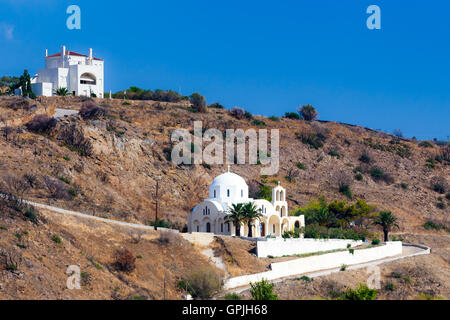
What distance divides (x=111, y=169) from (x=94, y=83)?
77.3 ft

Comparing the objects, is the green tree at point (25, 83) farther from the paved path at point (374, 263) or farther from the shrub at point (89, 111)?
the paved path at point (374, 263)

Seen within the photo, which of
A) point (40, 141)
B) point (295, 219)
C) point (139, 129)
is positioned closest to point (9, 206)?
point (40, 141)

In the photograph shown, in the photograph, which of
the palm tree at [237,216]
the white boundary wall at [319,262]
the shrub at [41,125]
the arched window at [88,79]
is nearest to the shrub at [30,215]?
the white boundary wall at [319,262]

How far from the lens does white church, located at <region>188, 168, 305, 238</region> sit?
6075 centimetres

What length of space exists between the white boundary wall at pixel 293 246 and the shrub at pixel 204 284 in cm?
902

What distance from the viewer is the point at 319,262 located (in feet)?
185

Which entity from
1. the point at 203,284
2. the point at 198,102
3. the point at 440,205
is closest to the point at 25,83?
the point at 198,102

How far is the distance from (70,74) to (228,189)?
118 feet

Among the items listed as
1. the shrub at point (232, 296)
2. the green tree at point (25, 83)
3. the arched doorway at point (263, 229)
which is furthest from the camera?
the green tree at point (25, 83)

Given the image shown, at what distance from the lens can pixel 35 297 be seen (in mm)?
36844

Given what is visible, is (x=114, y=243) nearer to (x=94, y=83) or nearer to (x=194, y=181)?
(x=194, y=181)

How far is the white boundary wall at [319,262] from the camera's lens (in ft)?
162

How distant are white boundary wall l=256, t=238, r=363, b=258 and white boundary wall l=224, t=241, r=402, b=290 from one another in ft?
6.64
